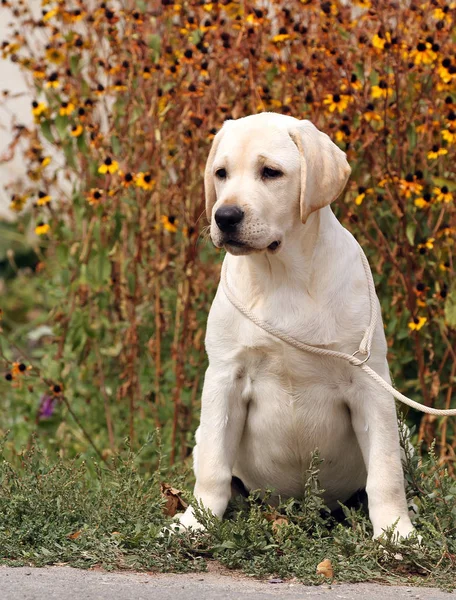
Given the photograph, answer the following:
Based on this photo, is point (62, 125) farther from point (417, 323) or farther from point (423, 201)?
point (417, 323)

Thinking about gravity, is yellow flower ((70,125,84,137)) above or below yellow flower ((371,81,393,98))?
below

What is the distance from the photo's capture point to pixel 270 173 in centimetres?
385

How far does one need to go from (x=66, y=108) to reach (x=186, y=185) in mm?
724

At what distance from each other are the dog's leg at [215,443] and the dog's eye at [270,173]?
28.6 inches

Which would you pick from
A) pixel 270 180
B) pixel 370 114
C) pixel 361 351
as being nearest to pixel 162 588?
pixel 361 351

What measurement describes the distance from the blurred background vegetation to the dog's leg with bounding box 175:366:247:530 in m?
1.42

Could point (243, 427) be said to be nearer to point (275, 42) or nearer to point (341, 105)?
point (341, 105)

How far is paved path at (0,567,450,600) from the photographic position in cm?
329

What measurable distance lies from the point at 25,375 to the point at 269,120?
7.61 ft

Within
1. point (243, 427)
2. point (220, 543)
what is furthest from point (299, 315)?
point (220, 543)

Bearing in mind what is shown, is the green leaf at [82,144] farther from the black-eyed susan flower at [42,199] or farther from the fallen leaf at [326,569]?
the fallen leaf at [326,569]

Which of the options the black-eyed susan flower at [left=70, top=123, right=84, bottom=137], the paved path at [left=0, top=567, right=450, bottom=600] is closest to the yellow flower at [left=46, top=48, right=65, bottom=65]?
the black-eyed susan flower at [left=70, top=123, right=84, bottom=137]

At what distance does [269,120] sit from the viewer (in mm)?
3934

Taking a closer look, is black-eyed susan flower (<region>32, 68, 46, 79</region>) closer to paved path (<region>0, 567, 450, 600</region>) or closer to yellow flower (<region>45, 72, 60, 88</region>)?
yellow flower (<region>45, 72, 60, 88</region>)
